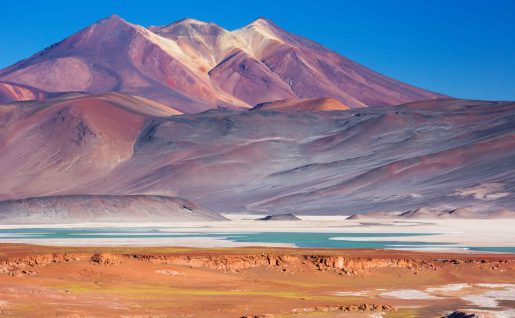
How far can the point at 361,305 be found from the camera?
30859 millimetres

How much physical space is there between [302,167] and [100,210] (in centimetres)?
6937

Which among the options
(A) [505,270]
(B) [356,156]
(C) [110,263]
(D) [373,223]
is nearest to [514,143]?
(B) [356,156]

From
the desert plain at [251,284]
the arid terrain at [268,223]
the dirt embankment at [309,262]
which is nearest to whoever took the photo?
the desert plain at [251,284]

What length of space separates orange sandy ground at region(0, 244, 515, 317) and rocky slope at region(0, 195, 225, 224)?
6181 cm

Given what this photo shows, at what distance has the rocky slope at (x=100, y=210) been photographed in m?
108

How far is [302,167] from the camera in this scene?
17700cm

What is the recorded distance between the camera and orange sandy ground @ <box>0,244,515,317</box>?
28.5 metres

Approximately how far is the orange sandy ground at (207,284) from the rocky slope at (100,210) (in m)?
61.8

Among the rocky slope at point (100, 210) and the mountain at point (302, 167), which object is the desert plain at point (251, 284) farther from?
the mountain at point (302, 167)

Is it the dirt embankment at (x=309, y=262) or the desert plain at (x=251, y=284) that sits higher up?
the dirt embankment at (x=309, y=262)

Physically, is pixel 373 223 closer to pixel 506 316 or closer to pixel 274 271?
pixel 274 271

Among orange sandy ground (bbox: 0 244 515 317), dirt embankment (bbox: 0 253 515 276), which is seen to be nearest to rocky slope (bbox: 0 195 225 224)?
orange sandy ground (bbox: 0 244 515 317)

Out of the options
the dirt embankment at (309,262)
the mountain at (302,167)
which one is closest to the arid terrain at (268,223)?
the dirt embankment at (309,262)

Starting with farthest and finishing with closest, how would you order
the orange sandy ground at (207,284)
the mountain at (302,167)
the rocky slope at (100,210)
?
the mountain at (302,167) → the rocky slope at (100,210) → the orange sandy ground at (207,284)
